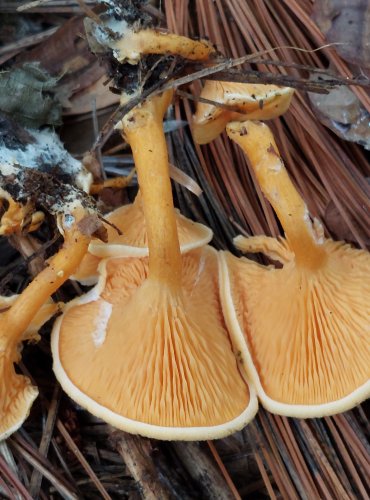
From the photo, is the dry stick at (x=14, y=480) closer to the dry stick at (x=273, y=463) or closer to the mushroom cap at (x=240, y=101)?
the dry stick at (x=273, y=463)

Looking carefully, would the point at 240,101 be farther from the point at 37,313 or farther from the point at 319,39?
the point at 37,313

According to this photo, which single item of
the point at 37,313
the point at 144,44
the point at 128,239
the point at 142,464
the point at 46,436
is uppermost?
the point at 144,44

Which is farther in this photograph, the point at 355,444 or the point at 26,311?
the point at 355,444

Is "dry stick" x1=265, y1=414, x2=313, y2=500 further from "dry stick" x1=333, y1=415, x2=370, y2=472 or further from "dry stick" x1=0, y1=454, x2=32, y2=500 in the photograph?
"dry stick" x1=0, y1=454, x2=32, y2=500

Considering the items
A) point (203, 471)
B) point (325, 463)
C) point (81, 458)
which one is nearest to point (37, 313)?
point (81, 458)

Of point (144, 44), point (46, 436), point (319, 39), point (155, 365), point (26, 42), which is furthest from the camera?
point (26, 42)

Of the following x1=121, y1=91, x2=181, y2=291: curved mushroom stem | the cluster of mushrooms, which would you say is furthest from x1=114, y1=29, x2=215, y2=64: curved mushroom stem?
x1=121, y1=91, x2=181, y2=291: curved mushroom stem
